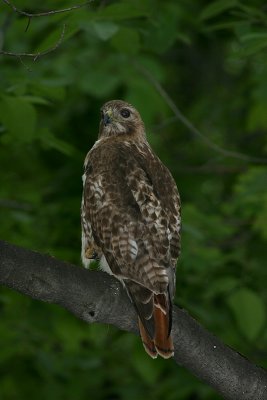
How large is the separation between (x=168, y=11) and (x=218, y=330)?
3016 millimetres

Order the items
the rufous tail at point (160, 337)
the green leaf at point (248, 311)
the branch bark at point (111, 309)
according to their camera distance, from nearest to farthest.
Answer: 1. the branch bark at point (111, 309)
2. the rufous tail at point (160, 337)
3. the green leaf at point (248, 311)

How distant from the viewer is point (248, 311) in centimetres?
693

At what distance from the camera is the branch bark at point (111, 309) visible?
3.77m

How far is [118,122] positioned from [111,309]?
85.5 inches

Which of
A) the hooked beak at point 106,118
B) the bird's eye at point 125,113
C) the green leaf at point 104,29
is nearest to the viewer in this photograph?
the green leaf at point 104,29

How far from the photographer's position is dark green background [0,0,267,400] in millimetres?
6012

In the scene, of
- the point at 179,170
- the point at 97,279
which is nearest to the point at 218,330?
the point at 179,170

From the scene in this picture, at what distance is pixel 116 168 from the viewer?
16.1 feet

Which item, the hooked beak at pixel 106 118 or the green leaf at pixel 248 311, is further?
the green leaf at pixel 248 311

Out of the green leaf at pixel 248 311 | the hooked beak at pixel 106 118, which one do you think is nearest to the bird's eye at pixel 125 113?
the hooked beak at pixel 106 118

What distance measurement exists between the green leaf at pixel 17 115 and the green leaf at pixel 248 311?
2.44m

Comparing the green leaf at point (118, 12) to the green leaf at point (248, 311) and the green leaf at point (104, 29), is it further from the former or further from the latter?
the green leaf at point (248, 311)

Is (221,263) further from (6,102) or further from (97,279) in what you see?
(97,279)

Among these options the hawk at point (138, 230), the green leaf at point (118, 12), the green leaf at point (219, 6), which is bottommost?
the hawk at point (138, 230)
